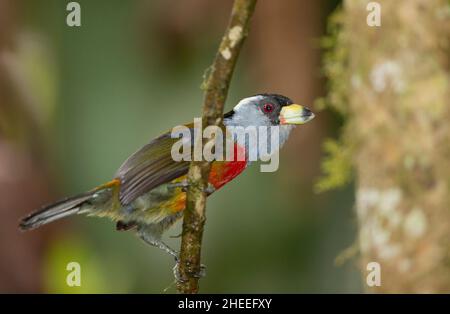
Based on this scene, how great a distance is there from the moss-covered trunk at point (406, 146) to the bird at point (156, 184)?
1.37 feet

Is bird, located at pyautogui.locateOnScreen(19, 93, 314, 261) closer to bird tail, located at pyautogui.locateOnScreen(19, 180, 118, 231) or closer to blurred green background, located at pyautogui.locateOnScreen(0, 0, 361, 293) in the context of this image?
bird tail, located at pyautogui.locateOnScreen(19, 180, 118, 231)

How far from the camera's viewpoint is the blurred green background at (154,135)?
5.51m

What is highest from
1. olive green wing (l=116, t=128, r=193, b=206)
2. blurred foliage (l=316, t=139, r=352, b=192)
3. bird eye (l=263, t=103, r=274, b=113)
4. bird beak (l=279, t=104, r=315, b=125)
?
blurred foliage (l=316, t=139, r=352, b=192)

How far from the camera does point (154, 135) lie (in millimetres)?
5598

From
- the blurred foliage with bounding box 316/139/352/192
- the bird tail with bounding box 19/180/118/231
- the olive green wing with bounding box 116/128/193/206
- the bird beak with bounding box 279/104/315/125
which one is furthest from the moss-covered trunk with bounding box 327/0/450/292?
the bird tail with bounding box 19/180/118/231

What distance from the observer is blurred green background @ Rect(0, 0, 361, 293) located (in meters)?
5.51

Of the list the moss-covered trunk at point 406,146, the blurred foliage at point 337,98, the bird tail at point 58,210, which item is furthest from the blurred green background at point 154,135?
the bird tail at point 58,210

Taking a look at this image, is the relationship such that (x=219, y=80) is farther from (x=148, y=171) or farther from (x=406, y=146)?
(x=406, y=146)

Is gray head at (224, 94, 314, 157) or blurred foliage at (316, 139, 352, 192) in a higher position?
blurred foliage at (316, 139, 352, 192)

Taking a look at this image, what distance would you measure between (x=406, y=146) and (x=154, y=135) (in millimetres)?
2288

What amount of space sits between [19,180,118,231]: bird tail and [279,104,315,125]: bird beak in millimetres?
744

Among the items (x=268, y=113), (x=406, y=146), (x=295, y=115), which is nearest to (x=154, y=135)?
(x=268, y=113)
